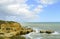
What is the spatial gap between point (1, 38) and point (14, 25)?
80.4 ft

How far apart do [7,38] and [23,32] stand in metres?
19.4

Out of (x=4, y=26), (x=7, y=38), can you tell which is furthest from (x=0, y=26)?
(x=7, y=38)

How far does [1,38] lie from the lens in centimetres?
3681

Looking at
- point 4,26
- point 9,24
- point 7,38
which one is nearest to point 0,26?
point 4,26

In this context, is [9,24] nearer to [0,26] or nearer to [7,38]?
[0,26]

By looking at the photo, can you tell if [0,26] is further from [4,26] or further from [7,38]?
[7,38]

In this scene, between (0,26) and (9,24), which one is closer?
(0,26)

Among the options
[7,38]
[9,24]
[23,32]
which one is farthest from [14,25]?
[7,38]

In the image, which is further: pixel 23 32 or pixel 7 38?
pixel 23 32

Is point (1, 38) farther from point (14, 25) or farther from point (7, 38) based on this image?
point (14, 25)

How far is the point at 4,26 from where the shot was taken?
56688 mm

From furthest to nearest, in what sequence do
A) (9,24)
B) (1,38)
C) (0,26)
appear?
(9,24), (0,26), (1,38)

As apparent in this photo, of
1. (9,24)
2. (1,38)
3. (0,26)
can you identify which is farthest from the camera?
(9,24)

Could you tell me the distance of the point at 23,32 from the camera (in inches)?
2244
